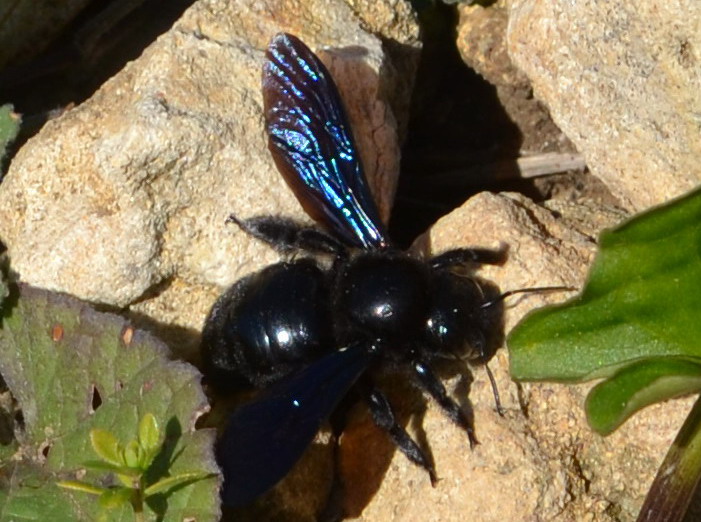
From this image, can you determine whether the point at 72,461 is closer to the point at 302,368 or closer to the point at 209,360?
the point at 209,360

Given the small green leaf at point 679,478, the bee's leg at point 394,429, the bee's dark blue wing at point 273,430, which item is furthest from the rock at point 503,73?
the small green leaf at point 679,478

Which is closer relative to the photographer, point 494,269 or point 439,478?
point 439,478

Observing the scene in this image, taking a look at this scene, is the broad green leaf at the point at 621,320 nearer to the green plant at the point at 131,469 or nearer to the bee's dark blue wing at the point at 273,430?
the bee's dark blue wing at the point at 273,430

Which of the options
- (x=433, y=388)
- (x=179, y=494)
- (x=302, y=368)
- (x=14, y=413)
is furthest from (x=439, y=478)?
(x=14, y=413)

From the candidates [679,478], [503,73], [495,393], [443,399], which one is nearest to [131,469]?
[443,399]

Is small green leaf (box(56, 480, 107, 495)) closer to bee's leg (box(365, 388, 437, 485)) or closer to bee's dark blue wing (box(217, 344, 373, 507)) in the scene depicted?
bee's dark blue wing (box(217, 344, 373, 507))

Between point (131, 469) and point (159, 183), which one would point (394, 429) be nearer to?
point (131, 469)

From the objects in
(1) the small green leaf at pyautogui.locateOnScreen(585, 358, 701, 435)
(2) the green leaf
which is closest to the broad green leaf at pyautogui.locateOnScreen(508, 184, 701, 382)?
(1) the small green leaf at pyautogui.locateOnScreen(585, 358, 701, 435)
